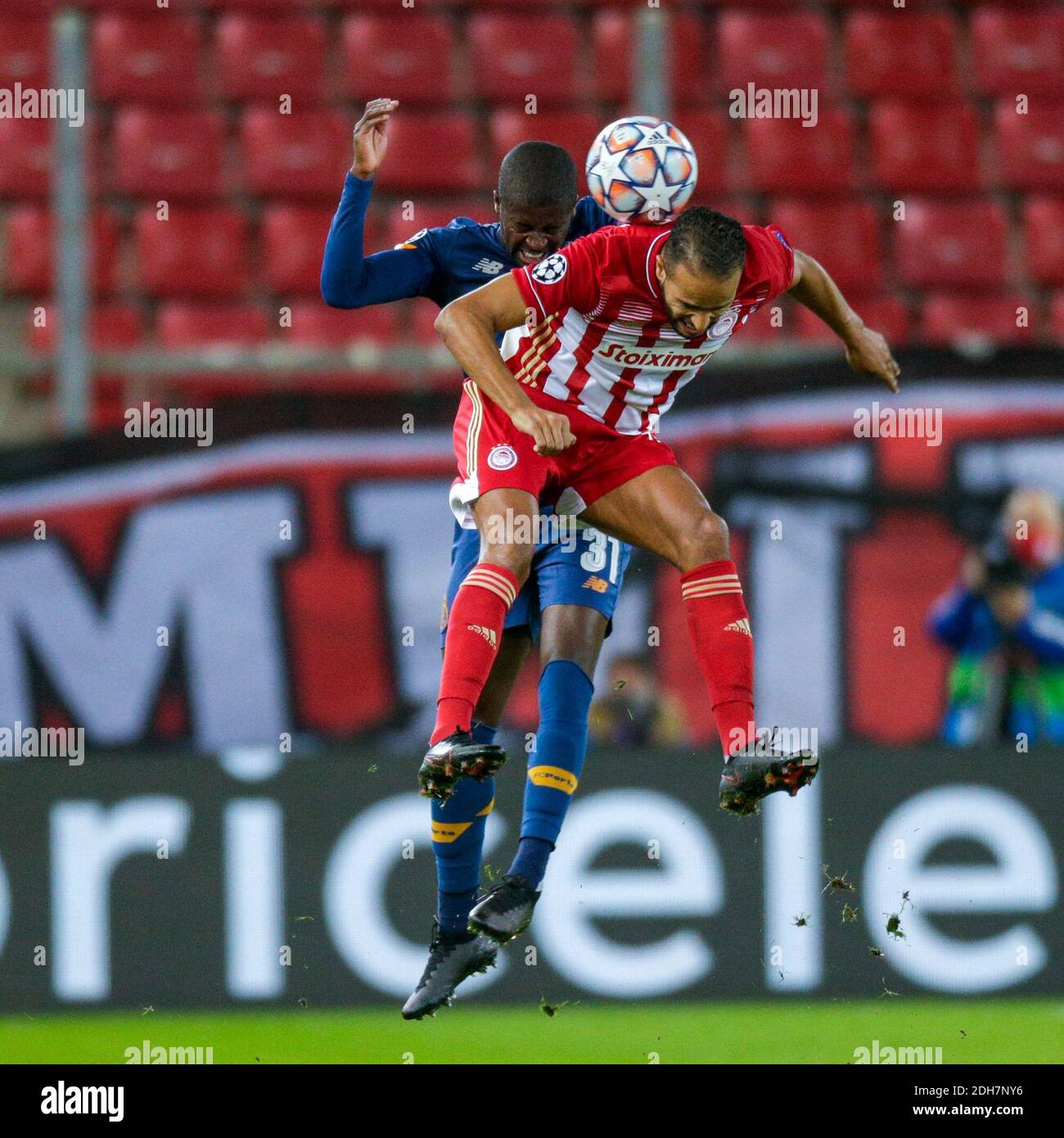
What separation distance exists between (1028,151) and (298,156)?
441 centimetres

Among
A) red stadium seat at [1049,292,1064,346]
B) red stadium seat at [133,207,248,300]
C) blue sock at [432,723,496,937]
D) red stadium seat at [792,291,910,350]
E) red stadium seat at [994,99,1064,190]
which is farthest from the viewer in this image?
red stadium seat at [994,99,1064,190]

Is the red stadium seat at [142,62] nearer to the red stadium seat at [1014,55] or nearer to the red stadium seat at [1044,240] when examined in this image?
the red stadium seat at [1014,55]

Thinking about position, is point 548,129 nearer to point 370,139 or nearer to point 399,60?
point 399,60

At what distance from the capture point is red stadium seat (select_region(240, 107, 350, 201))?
10922 millimetres

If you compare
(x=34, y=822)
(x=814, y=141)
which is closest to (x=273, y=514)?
(x=34, y=822)

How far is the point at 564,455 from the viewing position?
5547mm

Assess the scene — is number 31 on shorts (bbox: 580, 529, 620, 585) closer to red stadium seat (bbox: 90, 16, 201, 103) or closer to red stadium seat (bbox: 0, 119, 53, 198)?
red stadium seat (bbox: 0, 119, 53, 198)

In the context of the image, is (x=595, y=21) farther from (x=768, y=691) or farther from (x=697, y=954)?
(x=697, y=954)

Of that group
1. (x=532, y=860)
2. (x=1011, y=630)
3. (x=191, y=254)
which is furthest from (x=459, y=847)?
(x=191, y=254)

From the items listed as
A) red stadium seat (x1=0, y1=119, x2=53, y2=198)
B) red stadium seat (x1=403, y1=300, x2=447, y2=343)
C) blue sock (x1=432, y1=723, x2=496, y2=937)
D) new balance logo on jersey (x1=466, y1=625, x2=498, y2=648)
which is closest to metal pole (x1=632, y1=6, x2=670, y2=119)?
red stadium seat (x1=403, y1=300, x2=447, y2=343)

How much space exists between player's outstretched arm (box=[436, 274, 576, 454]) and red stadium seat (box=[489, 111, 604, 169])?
568cm

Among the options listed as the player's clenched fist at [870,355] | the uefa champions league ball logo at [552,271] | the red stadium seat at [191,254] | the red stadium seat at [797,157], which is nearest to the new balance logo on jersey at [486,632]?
the uefa champions league ball logo at [552,271]
